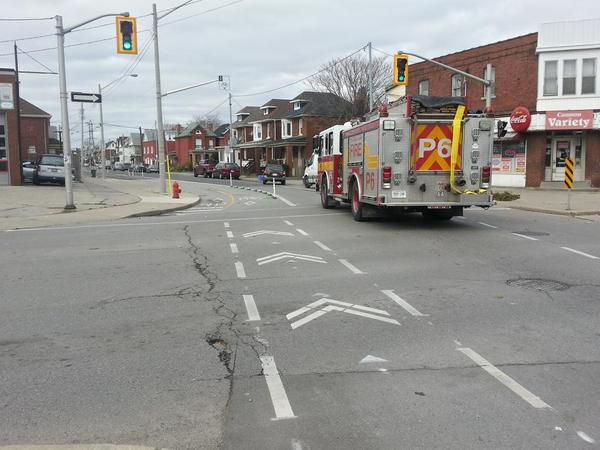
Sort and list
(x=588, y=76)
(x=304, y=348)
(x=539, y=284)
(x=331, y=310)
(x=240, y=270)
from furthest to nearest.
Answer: (x=588, y=76)
(x=240, y=270)
(x=539, y=284)
(x=331, y=310)
(x=304, y=348)

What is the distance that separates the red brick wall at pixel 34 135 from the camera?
2341 inches

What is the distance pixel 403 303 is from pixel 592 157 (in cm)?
2457

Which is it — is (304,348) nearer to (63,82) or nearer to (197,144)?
(63,82)

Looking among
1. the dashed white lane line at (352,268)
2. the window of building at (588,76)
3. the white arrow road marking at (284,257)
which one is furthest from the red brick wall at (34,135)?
the dashed white lane line at (352,268)

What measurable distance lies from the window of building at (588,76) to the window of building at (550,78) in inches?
47.4

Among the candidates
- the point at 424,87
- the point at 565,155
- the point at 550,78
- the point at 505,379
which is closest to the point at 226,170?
the point at 424,87

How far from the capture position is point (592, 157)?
26.9m

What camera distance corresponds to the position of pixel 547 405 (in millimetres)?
3914

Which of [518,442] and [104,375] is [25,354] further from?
[518,442]

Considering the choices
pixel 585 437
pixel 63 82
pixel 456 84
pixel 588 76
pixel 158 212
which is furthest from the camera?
pixel 456 84

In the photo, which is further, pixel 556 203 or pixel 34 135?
pixel 34 135

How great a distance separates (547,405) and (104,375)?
136 inches

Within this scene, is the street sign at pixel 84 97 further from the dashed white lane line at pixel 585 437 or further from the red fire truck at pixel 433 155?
the dashed white lane line at pixel 585 437

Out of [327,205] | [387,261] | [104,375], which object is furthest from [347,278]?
[327,205]
